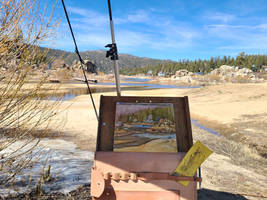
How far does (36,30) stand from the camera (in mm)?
2525

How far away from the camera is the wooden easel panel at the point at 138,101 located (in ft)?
6.12

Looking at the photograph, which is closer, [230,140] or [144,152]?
[144,152]

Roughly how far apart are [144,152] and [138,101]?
51 centimetres

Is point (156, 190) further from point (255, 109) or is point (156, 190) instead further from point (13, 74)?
point (255, 109)

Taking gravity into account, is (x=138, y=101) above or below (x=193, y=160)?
above

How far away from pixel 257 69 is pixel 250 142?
11060 centimetres

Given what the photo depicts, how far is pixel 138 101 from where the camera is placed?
2057mm

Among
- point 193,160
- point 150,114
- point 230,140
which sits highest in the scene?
point 150,114

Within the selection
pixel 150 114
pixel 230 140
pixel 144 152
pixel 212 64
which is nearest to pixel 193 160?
pixel 144 152

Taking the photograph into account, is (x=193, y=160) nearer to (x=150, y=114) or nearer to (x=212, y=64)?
(x=150, y=114)

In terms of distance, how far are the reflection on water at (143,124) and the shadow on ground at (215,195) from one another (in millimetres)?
2312

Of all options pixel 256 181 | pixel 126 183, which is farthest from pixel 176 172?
pixel 256 181

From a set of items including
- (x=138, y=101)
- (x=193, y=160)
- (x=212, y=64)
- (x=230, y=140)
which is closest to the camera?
(x=193, y=160)

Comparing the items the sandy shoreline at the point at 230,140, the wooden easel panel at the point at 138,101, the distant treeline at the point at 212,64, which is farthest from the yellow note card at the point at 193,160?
the distant treeline at the point at 212,64
